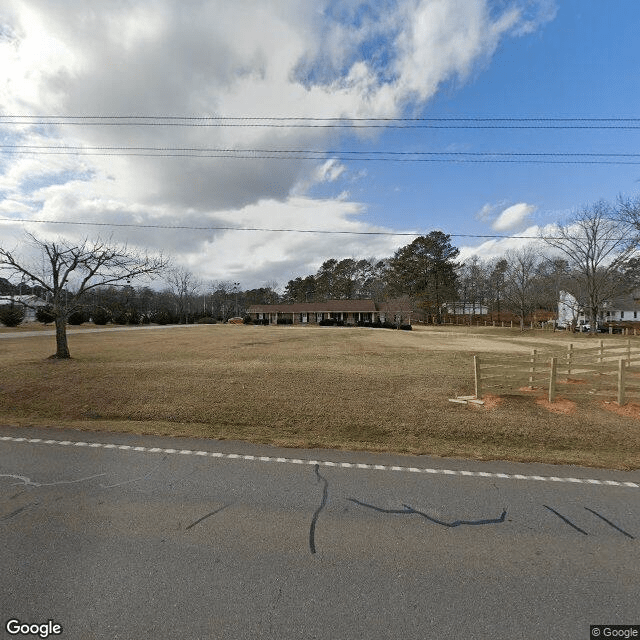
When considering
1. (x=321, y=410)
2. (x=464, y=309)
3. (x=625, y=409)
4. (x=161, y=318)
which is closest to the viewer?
(x=321, y=410)

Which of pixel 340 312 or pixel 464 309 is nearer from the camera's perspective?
pixel 340 312

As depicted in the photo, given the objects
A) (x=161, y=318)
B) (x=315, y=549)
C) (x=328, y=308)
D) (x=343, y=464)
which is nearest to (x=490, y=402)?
(x=343, y=464)

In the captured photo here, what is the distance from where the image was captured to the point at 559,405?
29.6ft

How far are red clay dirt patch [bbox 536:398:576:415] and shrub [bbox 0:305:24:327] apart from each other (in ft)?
153

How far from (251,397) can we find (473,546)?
690cm

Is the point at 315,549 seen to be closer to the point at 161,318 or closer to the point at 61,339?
the point at 61,339

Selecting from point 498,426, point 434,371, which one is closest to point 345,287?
point 434,371

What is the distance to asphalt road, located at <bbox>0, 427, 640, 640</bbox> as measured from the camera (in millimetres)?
2436

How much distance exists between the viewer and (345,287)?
83125mm

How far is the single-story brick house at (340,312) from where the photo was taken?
187ft

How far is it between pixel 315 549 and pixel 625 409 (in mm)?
9272

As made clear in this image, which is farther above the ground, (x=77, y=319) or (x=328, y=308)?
(x=328, y=308)

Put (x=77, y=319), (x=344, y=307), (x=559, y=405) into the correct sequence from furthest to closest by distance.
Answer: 1. (x=344, y=307)
2. (x=77, y=319)
3. (x=559, y=405)

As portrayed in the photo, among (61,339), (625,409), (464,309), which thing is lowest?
(625,409)
